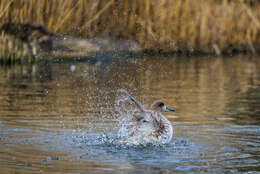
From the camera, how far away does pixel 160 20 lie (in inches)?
772

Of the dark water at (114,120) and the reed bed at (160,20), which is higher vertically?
the reed bed at (160,20)

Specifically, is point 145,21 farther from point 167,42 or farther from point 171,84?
point 171,84

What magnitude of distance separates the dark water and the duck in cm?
16

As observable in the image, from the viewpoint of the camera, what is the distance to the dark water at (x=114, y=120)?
254 inches

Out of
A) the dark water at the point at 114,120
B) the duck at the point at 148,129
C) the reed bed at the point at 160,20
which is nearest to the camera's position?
the dark water at the point at 114,120

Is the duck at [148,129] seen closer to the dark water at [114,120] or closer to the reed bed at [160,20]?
the dark water at [114,120]

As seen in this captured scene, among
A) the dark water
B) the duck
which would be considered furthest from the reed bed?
the duck

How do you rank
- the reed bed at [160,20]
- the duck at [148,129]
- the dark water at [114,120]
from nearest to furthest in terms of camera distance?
1. the dark water at [114,120]
2. the duck at [148,129]
3. the reed bed at [160,20]

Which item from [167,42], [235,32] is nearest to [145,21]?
[167,42]

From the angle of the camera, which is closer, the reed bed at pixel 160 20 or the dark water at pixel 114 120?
the dark water at pixel 114 120

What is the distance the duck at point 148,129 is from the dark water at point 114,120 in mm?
162

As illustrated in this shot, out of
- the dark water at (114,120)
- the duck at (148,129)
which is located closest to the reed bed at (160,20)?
the dark water at (114,120)

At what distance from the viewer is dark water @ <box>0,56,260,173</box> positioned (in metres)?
6.46

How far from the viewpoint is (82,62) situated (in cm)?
1947
